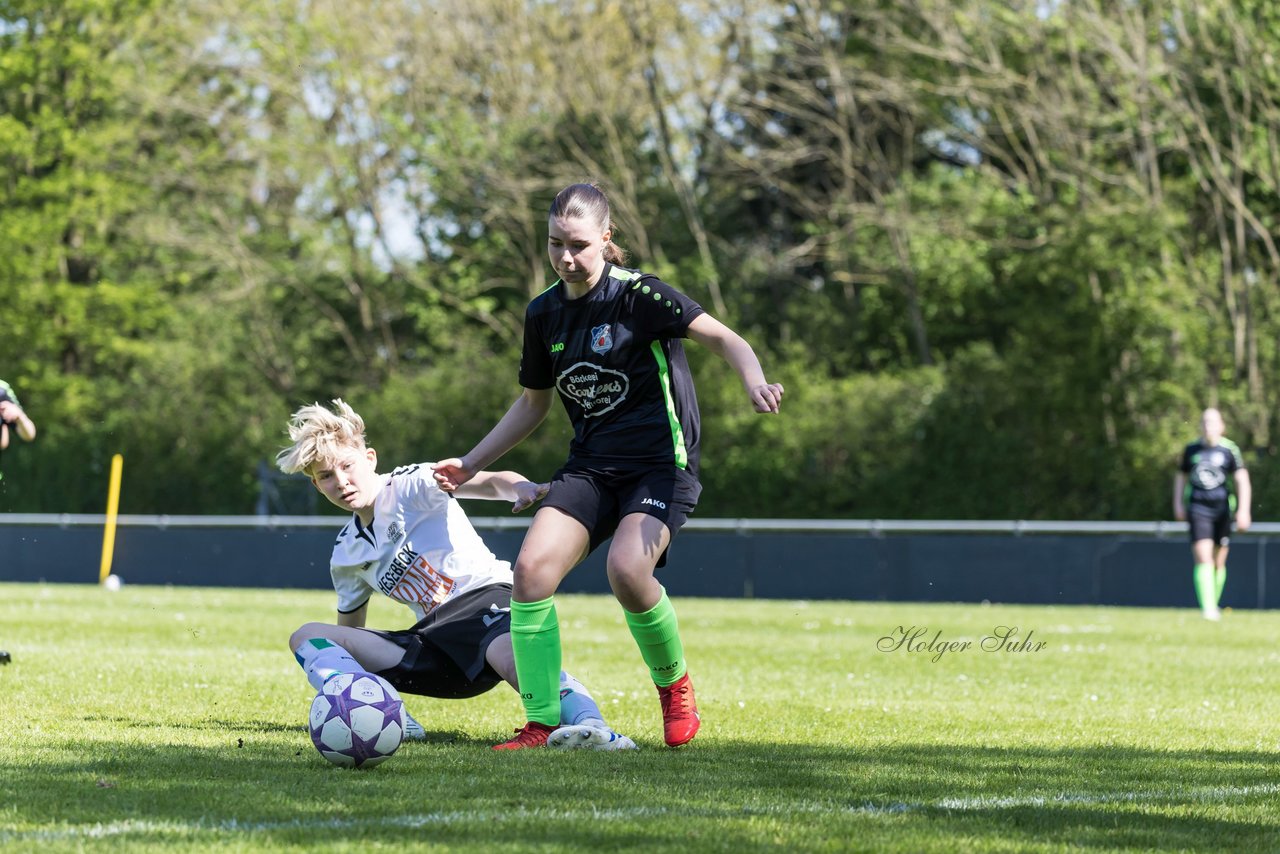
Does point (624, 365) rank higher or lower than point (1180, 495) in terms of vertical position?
higher

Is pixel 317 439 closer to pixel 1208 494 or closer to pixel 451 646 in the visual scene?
pixel 451 646

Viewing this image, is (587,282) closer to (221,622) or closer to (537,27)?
(221,622)

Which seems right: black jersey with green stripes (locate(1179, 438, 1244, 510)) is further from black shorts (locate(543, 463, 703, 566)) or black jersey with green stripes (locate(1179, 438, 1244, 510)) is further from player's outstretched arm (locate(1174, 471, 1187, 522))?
black shorts (locate(543, 463, 703, 566))

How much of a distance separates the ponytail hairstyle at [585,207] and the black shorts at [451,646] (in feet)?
4.56

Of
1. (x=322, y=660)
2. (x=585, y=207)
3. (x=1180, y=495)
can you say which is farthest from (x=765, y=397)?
(x=1180, y=495)

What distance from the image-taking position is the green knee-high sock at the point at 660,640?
19.4 ft

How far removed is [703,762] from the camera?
5.46m

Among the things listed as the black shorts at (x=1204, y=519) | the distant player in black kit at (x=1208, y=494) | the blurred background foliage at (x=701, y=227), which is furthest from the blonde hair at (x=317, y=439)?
the blurred background foliage at (x=701, y=227)

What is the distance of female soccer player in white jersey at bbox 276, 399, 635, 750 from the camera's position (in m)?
6.09

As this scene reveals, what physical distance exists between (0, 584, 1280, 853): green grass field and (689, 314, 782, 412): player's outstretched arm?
1175 millimetres

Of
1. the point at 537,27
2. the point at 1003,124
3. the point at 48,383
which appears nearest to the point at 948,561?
the point at 1003,124

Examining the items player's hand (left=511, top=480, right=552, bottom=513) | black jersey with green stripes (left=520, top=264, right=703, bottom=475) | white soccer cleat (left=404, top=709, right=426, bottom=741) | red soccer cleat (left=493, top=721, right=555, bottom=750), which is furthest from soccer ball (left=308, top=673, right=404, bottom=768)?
black jersey with green stripes (left=520, top=264, right=703, bottom=475)

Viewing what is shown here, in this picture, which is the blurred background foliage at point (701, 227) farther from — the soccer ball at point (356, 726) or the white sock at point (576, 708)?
the soccer ball at point (356, 726)

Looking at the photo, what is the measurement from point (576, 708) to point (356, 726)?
101cm
